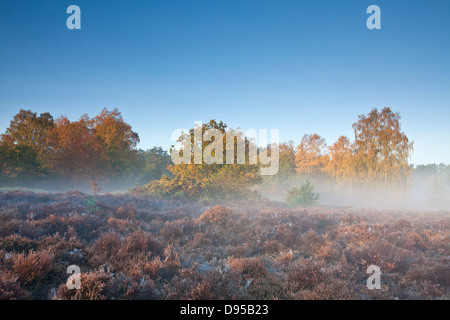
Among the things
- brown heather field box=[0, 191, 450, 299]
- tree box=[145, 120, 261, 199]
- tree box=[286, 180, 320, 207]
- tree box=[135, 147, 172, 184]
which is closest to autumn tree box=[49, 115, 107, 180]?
tree box=[135, 147, 172, 184]

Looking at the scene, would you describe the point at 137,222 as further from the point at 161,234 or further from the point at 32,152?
the point at 32,152

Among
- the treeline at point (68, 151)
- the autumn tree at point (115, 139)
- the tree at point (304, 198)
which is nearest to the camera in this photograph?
the tree at point (304, 198)

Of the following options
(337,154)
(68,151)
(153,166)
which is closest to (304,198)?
(337,154)

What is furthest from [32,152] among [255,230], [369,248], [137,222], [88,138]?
[369,248]

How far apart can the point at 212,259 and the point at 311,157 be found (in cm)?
4407

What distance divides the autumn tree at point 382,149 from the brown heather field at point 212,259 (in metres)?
21.8

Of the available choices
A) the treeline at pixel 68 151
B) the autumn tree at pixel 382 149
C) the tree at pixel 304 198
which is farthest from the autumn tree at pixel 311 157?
the treeline at pixel 68 151

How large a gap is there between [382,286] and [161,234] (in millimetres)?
6020

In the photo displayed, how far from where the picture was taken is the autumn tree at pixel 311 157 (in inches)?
1710

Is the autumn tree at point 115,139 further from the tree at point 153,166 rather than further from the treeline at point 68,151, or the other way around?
the tree at point 153,166

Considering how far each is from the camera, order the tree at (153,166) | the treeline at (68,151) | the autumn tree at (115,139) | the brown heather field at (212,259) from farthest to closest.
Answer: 1. the tree at (153,166)
2. the autumn tree at (115,139)
3. the treeline at (68,151)
4. the brown heather field at (212,259)

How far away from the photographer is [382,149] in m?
27.7

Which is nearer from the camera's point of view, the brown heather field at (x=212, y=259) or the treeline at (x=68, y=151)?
the brown heather field at (x=212, y=259)

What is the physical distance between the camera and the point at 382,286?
4.30 metres
